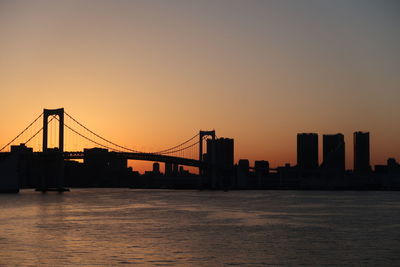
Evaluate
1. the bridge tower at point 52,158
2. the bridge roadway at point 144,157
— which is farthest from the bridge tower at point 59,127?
the bridge roadway at point 144,157

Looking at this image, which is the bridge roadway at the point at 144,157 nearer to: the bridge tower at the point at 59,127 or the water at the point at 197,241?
the bridge tower at the point at 59,127

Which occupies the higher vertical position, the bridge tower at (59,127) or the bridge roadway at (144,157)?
the bridge tower at (59,127)

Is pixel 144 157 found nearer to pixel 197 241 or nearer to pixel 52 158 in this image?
pixel 52 158

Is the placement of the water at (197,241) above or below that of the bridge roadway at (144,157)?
below

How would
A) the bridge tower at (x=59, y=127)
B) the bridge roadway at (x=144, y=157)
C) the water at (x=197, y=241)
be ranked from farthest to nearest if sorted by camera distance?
the bridge tower at (x=59, y=127) < the bridge roadway at (x=144, y=157) < the water at (x=197, y=241)

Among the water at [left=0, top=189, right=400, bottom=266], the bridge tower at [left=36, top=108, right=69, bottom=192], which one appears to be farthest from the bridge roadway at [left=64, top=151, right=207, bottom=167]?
the water at [left=0, top=189, right=400, bottom=266]

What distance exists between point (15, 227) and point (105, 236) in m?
7.73

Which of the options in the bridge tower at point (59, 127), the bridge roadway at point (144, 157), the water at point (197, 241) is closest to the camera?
the water at point (197, 241)

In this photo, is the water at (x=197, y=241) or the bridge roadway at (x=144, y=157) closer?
the water at (x=197, y=241)

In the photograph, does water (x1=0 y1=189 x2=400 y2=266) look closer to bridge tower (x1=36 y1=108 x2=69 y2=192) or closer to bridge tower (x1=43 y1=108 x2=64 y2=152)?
bridge tower (x1=36 y1=108 x2=69 y2=192)

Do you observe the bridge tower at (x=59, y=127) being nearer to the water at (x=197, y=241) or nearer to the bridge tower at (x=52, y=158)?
the bridge tower at (x=52, y=158)

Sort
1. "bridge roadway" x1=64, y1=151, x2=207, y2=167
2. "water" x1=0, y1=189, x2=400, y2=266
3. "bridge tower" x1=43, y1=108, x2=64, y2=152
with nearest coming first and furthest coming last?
"water" x1=0, y1=189, x2=400, y2=266 < "bridge roadway" x1=64, y1=151, x2=207, y2=167 < "bridge tower" x1=43, y1=108, x2=64, y2=152

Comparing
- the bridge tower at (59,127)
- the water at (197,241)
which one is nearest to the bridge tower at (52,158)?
the bridge tower at (59,127)

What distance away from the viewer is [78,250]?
1018 inches
